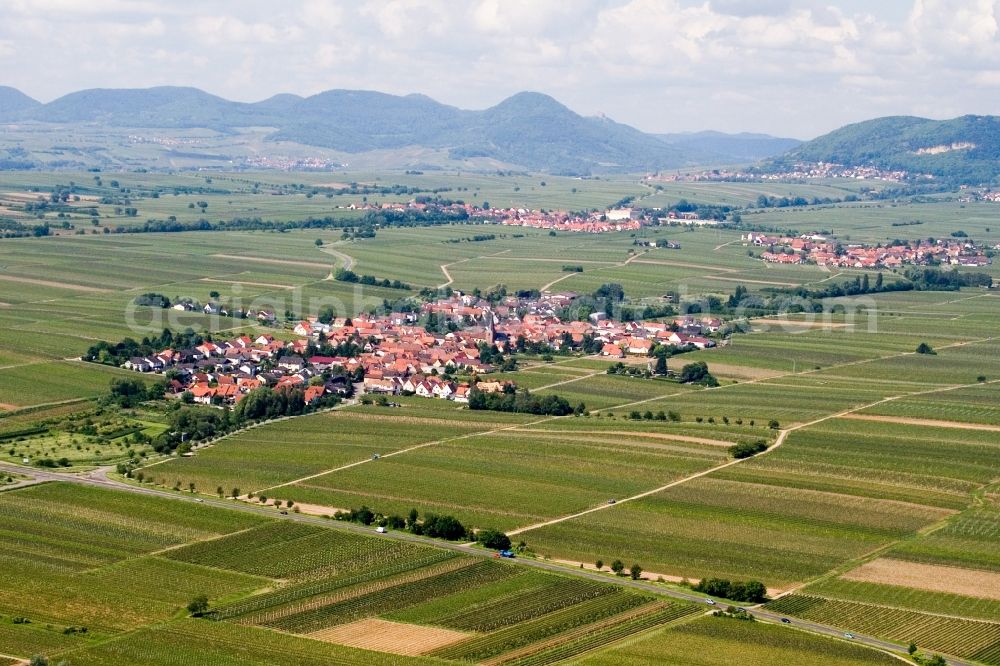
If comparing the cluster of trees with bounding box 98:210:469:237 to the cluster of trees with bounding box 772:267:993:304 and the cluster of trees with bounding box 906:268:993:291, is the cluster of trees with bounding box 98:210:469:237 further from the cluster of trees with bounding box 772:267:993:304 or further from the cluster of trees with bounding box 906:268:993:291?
the cluster of trees with bounding box 906:268:993:291

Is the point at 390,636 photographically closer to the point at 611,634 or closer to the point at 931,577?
the point at 611,634

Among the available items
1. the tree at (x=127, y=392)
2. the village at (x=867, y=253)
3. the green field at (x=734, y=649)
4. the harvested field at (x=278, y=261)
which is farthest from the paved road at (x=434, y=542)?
the village at (x=867, y=253)

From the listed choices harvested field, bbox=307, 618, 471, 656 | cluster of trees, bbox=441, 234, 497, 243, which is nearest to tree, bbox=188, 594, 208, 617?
harvested field, bbox=307, 618, 471, 656

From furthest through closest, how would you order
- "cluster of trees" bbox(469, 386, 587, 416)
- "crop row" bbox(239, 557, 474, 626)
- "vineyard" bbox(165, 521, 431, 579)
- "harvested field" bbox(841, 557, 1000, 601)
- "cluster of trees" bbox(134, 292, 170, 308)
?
"cluster of trees" bbox(134, 292, 170, 308) → "cluster of trees" bbox(469, 386, 587, 416) → "vineyard" bbox(165, 521, 431, 579) → "harvested field" bbox(841, 557, 1000, 601) → "crop row" bbox(239, 557, 474, 626)

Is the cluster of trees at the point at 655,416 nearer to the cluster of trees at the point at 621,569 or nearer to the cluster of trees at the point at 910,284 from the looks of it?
the cluster of trees at the point at 621,569

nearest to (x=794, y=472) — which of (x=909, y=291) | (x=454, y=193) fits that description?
(x=909, y=291)

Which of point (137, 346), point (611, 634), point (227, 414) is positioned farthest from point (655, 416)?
point (137, 346)
